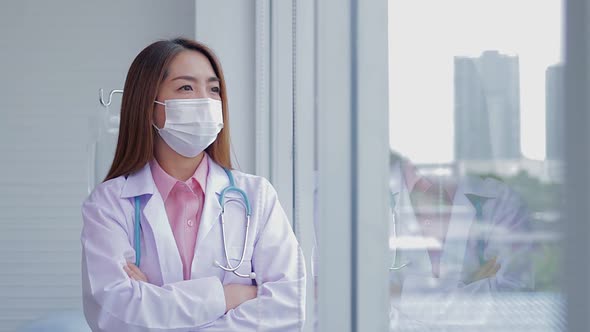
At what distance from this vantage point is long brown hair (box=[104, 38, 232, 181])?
1.70 meters

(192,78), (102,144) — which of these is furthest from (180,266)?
(102,144)

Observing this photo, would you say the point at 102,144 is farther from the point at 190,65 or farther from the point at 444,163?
the point at 444,163

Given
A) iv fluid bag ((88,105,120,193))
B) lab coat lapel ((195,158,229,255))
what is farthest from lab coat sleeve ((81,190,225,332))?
iv fluid bag ((88,105,120,193))

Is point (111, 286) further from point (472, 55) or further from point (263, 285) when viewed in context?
point (472, 55)

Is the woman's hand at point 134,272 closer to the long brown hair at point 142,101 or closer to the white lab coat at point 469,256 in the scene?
the long brown hair at point 142,101

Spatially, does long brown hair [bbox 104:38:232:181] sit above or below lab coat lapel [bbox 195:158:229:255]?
above

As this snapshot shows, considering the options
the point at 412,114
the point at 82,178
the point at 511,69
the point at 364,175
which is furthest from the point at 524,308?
the point at 82,178

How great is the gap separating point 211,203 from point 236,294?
0.80ft

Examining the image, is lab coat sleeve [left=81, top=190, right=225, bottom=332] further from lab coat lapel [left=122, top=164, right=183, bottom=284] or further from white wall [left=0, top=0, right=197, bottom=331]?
white wall [left=0, top=0, right=197, bottom=331]

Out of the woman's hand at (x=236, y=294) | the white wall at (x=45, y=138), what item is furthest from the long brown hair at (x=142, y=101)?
the white wall at (x=45, y=138)

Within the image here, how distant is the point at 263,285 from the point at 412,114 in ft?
3.63

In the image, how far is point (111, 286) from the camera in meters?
1.51

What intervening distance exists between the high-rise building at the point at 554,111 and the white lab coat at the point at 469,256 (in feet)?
0.13

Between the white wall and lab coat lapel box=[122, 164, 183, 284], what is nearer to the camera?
lab coat lapel box=[122, 164, 183, 284]
